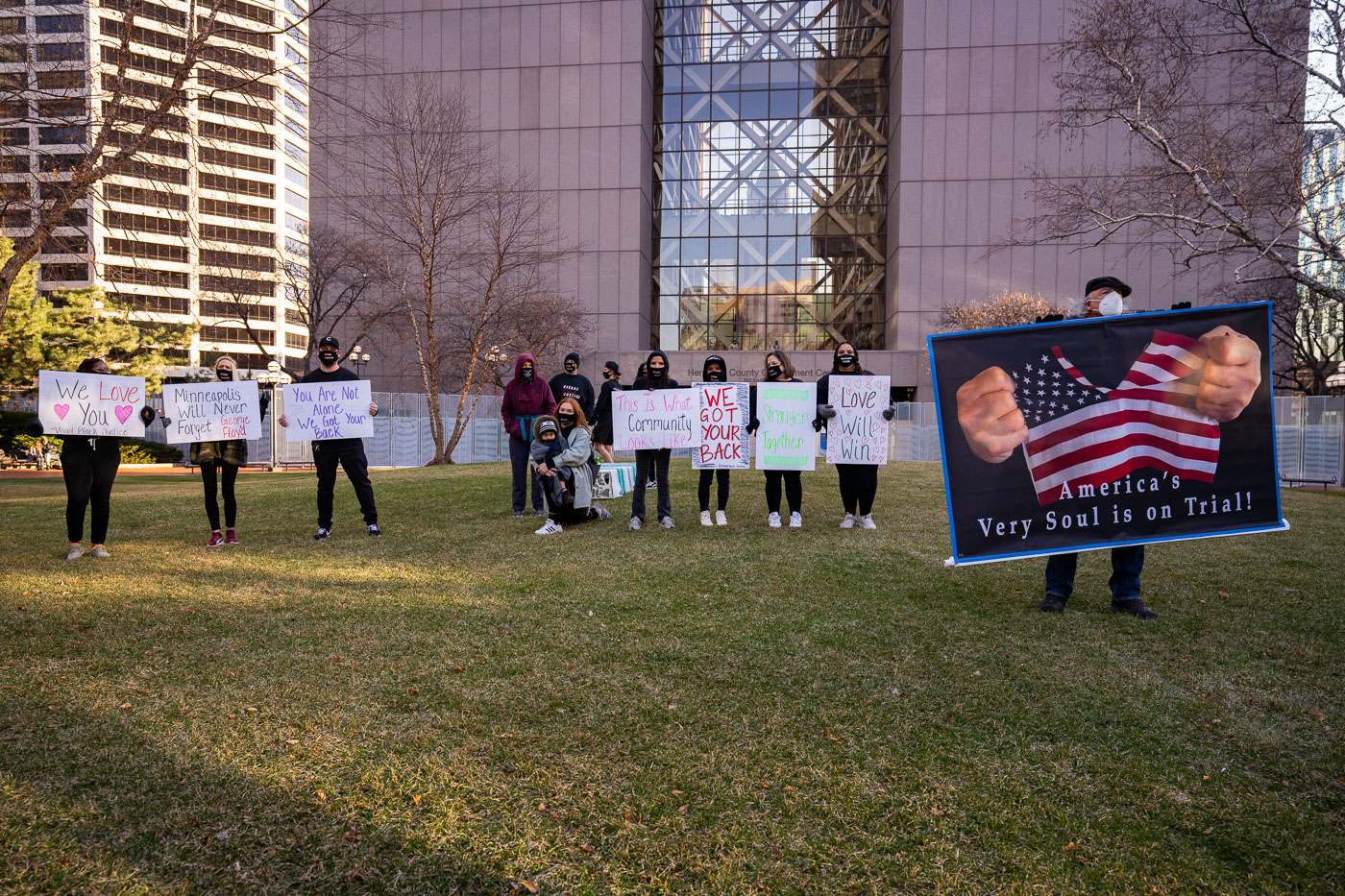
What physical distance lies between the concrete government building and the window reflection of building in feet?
0.37

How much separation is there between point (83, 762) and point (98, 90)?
365 inches

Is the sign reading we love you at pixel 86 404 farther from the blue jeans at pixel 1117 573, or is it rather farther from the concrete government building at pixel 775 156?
the concrete government building at pixel 775 156

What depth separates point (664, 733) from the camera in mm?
3393

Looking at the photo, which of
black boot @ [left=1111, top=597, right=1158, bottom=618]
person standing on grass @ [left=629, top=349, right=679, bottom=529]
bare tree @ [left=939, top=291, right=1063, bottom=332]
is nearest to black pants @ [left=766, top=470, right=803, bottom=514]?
person standing on grass @ [left=629, top=349, right=679, bottom=529]

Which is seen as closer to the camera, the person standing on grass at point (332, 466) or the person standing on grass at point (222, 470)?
the person standing on grass at point (222, 470)

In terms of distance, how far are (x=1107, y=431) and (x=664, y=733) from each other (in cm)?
382

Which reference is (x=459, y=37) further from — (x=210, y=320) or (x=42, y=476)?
(x=210, y=320)

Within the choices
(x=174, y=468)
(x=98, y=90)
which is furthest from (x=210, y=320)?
(x=98, y=90)

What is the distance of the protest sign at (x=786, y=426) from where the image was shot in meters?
8.99

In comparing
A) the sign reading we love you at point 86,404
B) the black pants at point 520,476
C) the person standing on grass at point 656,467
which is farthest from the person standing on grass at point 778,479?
the sign reading we love you at point 86,404

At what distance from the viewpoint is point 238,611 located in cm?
532

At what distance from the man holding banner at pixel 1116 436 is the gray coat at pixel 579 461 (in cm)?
504

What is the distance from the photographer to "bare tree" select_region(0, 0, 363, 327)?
26.0ft

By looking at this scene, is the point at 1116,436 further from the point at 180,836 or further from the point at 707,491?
the point at 180,836
